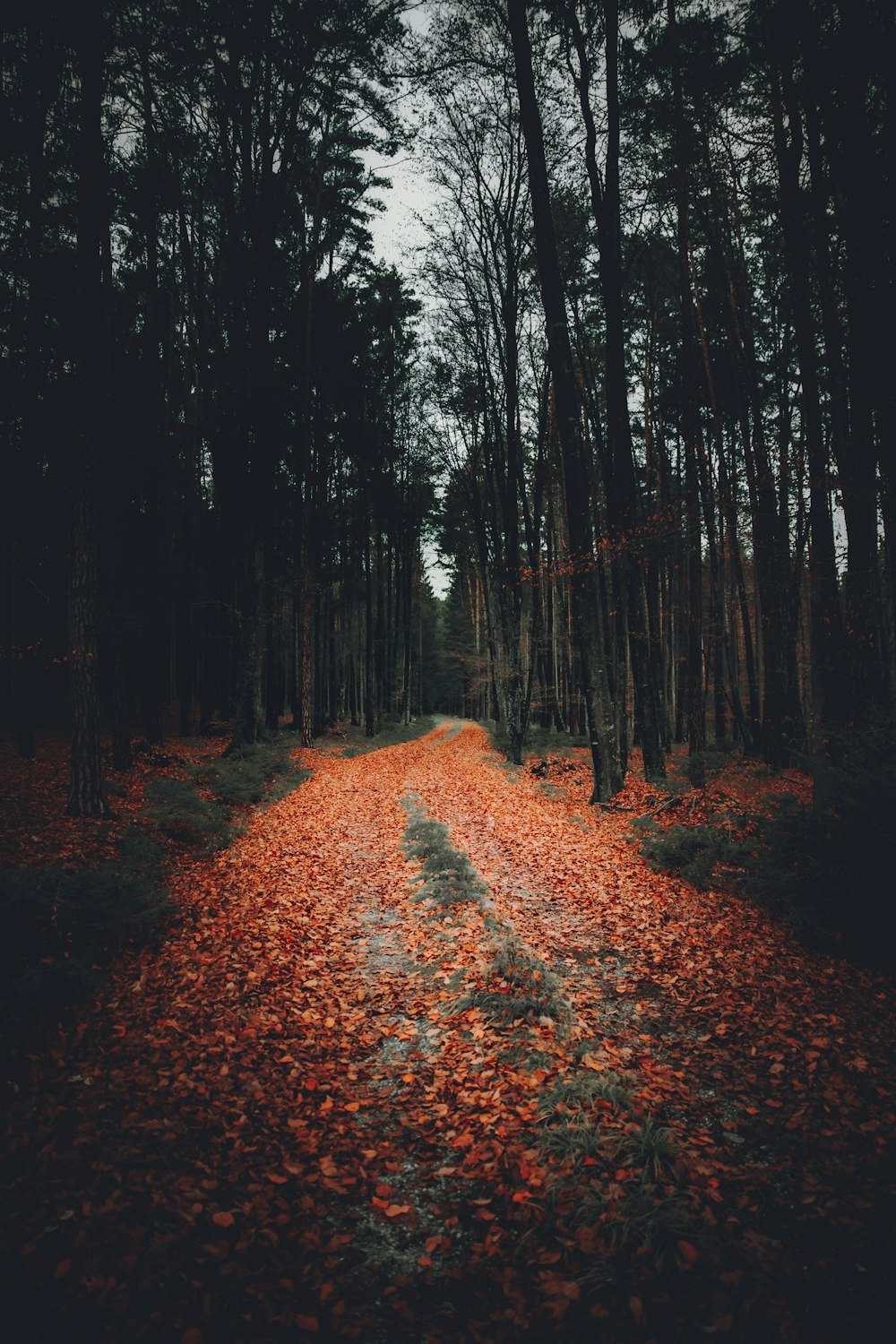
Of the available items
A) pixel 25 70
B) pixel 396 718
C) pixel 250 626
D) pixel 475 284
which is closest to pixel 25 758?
pixel 250 626

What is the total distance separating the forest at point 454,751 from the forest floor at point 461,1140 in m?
0.03

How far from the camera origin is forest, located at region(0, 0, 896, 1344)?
2738 millimetres

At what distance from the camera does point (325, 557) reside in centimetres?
2344

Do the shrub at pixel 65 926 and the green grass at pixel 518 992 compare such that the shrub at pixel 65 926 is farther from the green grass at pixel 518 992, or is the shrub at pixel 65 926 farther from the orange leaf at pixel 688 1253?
the orange leaf at pixel 688 1253

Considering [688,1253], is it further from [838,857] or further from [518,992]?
[838,857]

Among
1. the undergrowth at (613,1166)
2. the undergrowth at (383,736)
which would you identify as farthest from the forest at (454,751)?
the undergrowth at (383,736)

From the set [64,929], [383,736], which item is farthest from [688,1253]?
[383,736]

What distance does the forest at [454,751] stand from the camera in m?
2.74

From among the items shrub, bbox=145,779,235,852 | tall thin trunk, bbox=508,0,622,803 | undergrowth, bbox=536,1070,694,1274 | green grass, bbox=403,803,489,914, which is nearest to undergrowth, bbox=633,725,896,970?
undergrowth, bbox=536,1070,694,1274

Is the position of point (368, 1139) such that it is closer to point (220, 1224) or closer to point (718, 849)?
point (220, 1224)

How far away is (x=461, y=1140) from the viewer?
3.35 m

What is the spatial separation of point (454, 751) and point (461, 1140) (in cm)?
1914

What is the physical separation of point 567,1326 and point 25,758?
14901 millimetres

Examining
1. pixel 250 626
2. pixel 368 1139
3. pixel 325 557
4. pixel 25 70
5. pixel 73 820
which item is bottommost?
pixel 368 1139
